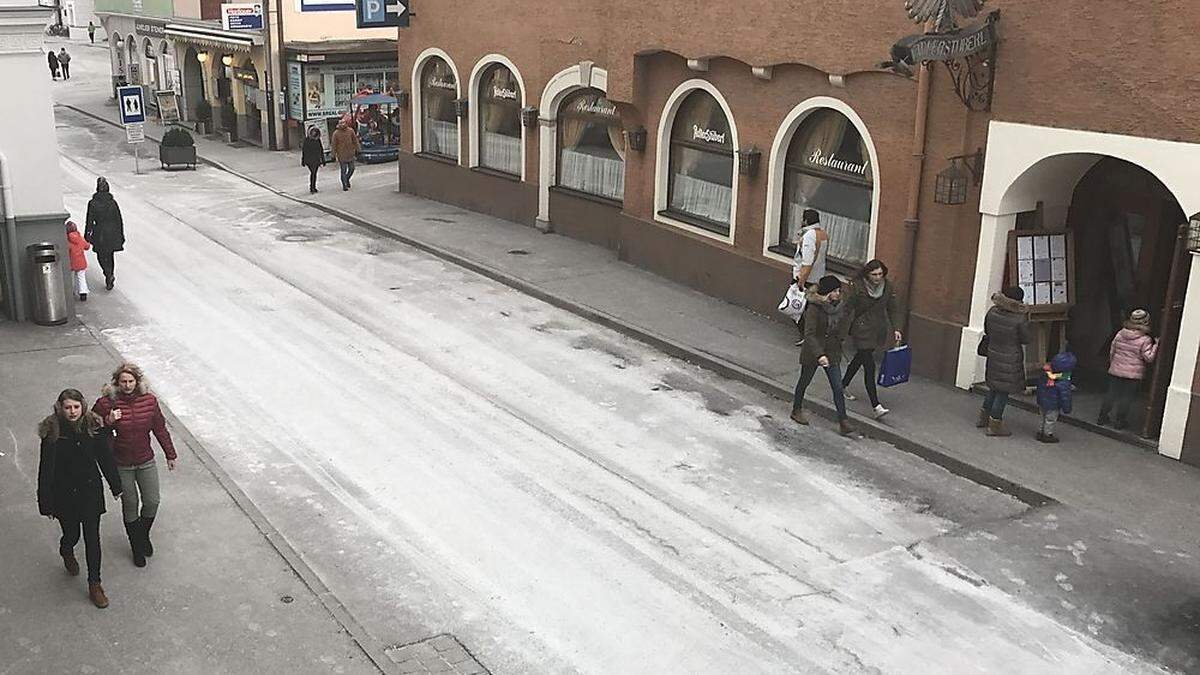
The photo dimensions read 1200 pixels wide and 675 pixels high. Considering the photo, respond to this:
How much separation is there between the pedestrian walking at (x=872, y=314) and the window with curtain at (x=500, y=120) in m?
12.0

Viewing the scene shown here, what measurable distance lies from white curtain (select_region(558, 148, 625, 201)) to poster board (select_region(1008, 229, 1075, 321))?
873 cm

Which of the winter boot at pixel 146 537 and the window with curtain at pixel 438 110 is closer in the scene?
the winter boot at pixel 146 537

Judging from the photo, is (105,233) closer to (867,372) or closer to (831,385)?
(831,385)

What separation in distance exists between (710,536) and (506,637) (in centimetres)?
239

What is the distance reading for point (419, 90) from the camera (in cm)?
2611

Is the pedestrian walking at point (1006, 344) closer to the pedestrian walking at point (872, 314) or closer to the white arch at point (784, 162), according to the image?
the pedestrian walking at point (872, 314)

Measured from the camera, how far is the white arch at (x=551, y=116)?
67.9 feet

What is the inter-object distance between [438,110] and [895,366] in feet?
51.9

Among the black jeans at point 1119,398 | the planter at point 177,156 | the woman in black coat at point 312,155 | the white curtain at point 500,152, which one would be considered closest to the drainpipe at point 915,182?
the black jeans at point 1119,398

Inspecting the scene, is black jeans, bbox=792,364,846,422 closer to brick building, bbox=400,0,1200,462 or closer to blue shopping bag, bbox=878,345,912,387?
blue shopping bag, bbox=878,345,912,387

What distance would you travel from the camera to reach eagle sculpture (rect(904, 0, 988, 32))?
12477 millimetres

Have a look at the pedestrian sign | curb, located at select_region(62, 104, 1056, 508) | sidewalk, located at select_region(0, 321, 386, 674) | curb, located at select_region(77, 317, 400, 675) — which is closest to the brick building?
curb, located at select_region(62, 104, 1056, 508)

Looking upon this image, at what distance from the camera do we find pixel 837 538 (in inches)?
396

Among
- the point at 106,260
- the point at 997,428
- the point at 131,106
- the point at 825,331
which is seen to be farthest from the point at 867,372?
the point at 131,106
